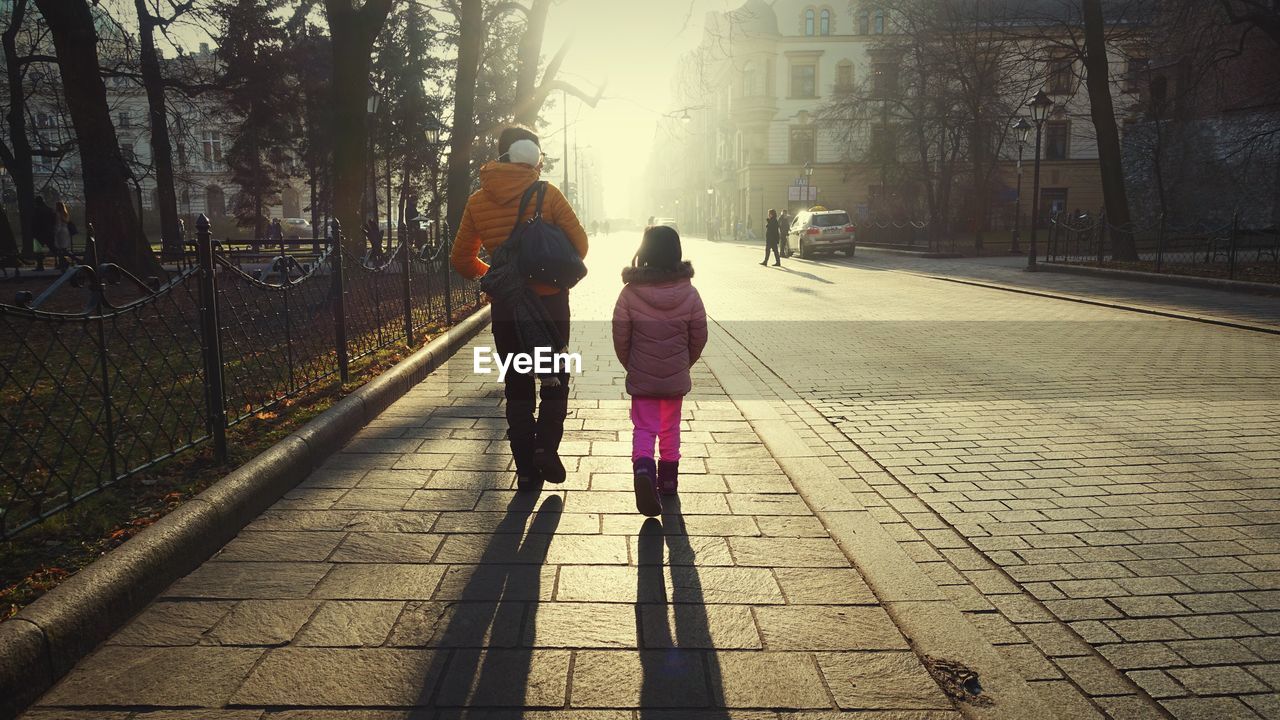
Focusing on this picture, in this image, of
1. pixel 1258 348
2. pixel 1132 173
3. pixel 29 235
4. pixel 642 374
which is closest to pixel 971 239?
pixel 1132 173

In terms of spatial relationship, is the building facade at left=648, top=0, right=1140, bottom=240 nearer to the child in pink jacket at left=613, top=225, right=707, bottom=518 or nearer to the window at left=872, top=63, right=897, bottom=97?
the window at left=872, top=63, right=897, bottom=97

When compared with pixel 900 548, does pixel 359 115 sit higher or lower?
higher

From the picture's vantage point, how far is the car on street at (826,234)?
31.8 meters

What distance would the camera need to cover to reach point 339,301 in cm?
709

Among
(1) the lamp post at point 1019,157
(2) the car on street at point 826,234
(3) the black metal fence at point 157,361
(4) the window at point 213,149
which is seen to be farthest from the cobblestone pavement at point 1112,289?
(4) the window at point 213,149

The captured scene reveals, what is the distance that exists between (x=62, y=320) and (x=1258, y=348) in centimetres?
1118

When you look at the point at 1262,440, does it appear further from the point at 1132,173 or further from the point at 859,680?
the point at 1132,173

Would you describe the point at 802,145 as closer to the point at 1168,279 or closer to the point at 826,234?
the point at 826,234

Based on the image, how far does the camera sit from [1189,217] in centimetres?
3456

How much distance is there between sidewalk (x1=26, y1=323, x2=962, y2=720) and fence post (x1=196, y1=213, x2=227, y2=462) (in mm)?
561

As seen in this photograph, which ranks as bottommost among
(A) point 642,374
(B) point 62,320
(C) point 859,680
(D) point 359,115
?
(C) point 859,680

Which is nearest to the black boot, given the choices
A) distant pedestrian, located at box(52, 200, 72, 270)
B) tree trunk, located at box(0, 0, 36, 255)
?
distant pedestrian, located at box(52, 200, 72, 270)

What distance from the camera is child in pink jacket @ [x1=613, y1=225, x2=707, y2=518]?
169 inches

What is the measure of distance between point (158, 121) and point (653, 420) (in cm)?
2426
